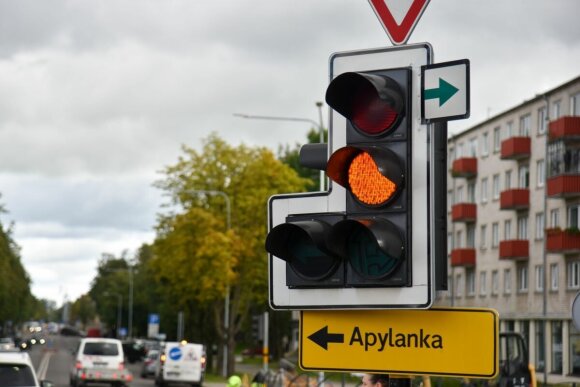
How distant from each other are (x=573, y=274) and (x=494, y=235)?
14.4 m

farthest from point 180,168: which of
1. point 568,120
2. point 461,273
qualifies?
point 461,273

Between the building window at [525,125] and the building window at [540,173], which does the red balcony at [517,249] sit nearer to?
the building window at [540,173]

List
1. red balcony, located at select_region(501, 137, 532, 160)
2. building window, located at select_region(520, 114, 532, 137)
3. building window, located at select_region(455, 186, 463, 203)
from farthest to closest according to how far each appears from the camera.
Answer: building window, located at select_region(455, 186, 463, 203)
building window, located at select_region(520, 114, 532, 137)
red balcony, located at select_region(501, 137, 532, 160)

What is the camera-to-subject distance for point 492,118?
82.0 metres

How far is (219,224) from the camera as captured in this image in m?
64.9

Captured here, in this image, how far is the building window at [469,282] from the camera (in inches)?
3459

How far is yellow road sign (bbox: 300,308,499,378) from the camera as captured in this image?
215 inches

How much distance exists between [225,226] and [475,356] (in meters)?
60.4

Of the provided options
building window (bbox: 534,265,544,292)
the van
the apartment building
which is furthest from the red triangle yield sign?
building window (bbox: 534,265,544,292)

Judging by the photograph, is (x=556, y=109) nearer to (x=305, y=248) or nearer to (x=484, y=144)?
(x=484, y=144)

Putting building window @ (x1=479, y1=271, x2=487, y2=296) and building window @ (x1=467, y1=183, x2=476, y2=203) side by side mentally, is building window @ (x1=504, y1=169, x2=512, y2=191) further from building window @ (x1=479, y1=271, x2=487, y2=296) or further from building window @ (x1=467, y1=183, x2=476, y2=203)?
building window @ (x1=479, y1=271, x2=487, y2=296)

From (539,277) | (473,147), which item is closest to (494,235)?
(473,147)

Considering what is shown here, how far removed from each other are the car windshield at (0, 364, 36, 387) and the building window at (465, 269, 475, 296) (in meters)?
69.0

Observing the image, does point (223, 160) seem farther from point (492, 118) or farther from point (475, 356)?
point (475, 356)
